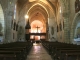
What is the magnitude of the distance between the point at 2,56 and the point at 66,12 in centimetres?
1907

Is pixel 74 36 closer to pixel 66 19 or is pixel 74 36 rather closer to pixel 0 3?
pixel 66 19

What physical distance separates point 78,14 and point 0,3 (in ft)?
36.0

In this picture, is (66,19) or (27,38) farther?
(27,38)

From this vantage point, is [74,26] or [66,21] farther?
[66,21]

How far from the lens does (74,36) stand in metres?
24.2

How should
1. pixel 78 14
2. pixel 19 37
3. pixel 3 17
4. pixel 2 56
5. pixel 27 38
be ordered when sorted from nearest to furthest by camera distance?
pixel 2 56 < pixel 78 14 < pixel 3 17 < pixel 19 37 < pixel 27 38

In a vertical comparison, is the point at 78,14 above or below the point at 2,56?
above

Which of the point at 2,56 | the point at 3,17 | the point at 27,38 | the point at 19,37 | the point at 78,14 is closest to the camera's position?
the point at 2,56

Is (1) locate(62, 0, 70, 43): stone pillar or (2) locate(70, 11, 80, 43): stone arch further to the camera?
(1) locate(62, 0, 70, 43): stone pillar

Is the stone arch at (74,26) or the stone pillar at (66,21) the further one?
the stone pillar at (66,21)

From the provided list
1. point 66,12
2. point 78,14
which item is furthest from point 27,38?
point 78,14

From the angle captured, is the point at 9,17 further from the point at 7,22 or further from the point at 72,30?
the point at 72,30

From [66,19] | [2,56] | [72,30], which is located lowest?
[2,56]

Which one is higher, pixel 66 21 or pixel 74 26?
pixel 66 21
